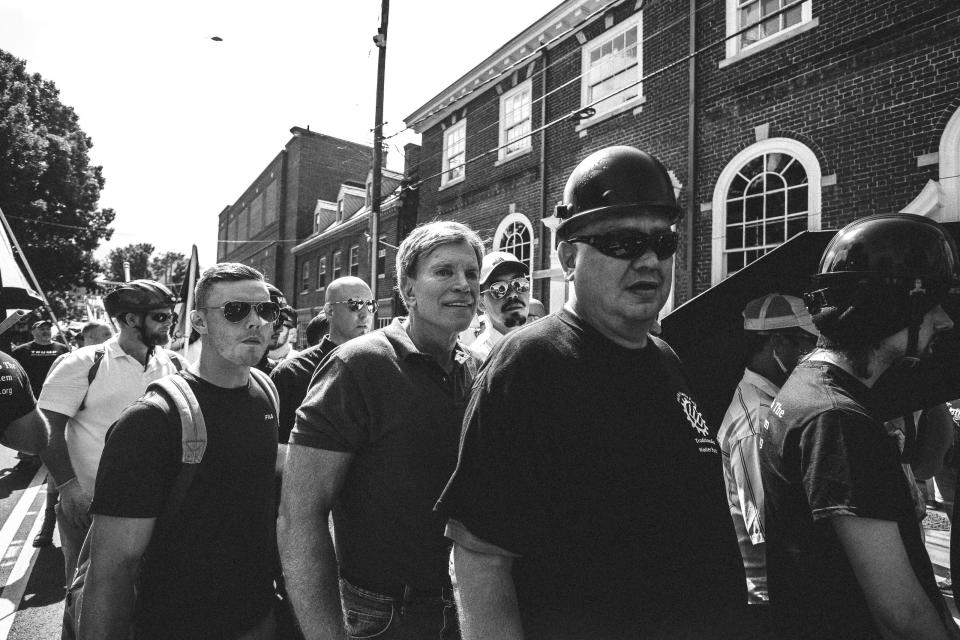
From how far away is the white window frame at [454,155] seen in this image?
1572cm

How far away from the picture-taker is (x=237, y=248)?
4262cm

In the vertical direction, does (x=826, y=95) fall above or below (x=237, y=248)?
below

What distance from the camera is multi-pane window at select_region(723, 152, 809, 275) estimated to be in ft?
27.3

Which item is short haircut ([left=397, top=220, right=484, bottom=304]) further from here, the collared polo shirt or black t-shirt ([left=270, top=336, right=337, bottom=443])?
black t-shirt ([left=270, top=336, right=337, bottom=443])

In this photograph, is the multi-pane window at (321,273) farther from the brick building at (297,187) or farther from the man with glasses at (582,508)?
the man with glasses at (582,508)

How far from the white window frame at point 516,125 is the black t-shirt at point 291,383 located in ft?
32.8

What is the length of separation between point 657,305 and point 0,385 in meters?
3.18

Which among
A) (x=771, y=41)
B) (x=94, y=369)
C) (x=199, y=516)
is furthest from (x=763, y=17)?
(x=199, y=516)

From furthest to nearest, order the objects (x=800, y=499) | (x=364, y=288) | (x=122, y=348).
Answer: (x=364, y=288) < (x=122, y=348) < (x=800, y=499)

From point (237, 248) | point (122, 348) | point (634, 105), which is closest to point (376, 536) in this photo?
point (122, 348)

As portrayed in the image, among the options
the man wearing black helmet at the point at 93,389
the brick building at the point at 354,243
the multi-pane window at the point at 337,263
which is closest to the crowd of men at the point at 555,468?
the man wearing black helmet at the point at 93,389

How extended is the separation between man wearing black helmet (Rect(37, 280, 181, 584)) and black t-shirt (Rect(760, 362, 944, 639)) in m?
3.20

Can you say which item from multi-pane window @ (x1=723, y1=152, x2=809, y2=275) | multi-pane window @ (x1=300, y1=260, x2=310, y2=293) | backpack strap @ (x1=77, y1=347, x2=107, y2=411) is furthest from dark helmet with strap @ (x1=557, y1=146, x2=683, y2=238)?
multi-pane window @ (x1=300, y1=260, x2=310, y2=293)

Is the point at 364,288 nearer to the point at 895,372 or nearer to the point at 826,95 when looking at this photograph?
the point at 895,372
